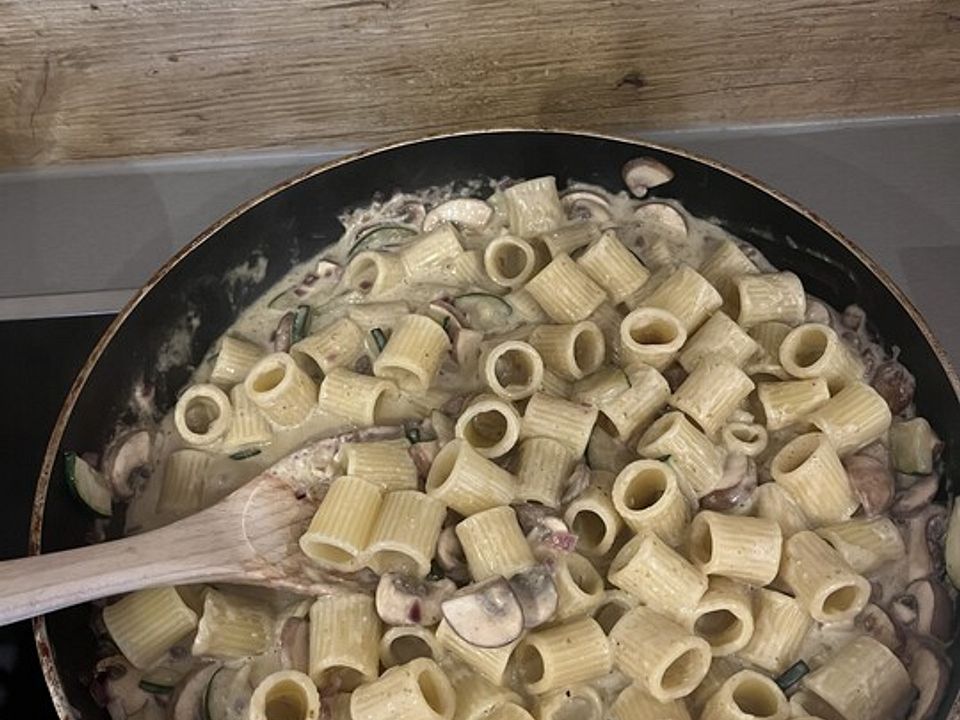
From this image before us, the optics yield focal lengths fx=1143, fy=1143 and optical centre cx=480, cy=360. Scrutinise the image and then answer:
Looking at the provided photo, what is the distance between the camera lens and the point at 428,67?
2016 mm

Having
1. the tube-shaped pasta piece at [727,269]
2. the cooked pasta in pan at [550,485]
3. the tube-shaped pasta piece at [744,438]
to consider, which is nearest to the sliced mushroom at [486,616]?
the cooked pasta in pan at [550,485]

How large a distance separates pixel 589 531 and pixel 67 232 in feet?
3.74

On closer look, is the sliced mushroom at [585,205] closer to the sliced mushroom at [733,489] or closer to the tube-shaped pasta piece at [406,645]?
the sliced mushroom at [733,489]

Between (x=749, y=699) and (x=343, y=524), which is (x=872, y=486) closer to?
(x=749, y=699)

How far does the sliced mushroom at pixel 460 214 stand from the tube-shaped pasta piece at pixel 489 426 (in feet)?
1.16

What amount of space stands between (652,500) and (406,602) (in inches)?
15.1

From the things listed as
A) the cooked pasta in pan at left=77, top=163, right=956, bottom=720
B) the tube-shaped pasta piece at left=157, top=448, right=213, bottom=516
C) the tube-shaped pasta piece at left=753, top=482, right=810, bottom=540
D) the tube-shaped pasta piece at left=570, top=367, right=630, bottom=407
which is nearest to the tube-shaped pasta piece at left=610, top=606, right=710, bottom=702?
the cooked pasta in pan at left=77, top=163, right=956, bottom=720

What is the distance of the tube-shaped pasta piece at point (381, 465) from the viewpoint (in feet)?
5.34

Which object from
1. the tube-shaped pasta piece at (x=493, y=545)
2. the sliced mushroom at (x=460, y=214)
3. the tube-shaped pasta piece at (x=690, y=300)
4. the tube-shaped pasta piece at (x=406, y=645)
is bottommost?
the tube-shaped pasta piece at (x=406, y=645)

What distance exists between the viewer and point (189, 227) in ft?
6.99

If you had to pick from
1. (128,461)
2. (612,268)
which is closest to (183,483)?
(128,461)

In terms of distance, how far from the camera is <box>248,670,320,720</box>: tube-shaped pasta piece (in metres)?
1.45

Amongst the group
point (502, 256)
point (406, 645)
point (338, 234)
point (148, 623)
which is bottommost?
point (406, 645)

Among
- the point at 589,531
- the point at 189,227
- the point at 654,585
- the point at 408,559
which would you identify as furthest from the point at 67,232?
the point at 654,585
